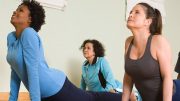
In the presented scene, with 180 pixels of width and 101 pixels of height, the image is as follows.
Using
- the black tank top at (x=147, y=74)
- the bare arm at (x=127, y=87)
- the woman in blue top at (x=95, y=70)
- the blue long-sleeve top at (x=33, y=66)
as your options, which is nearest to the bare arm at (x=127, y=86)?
the bare arm at (x=127, y=87)

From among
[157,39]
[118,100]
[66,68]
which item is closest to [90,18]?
[66,68]

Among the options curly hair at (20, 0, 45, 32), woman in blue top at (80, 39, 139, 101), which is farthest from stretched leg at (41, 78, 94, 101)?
woman in blue top at (80, 39, 139, 101)

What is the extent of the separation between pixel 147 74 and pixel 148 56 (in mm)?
85

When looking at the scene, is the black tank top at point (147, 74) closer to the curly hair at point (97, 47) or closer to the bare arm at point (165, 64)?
the bare arm at point (165, 64)

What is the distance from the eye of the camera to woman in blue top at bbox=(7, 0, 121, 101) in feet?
4.71

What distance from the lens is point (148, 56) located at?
4.62ft

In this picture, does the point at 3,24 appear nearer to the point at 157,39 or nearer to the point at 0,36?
the point at 0,36

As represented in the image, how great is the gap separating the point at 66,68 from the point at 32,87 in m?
1.18

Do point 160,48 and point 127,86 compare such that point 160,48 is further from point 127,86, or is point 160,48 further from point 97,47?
point 97,47

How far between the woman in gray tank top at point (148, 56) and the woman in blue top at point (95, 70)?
968 millimetres

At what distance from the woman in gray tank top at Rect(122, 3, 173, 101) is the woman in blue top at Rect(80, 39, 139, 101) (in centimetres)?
97

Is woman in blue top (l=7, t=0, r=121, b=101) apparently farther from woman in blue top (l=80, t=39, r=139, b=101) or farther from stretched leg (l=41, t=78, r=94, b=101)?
woman in blue top (l=80, t=39, r=139, b=101)

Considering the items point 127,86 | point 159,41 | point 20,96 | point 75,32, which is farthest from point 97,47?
point 159,41

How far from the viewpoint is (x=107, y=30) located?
2971 mm
